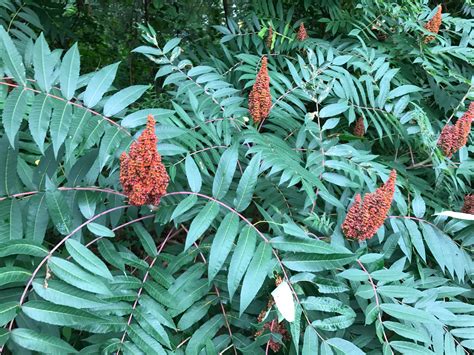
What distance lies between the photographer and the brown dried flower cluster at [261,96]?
1.84 metres

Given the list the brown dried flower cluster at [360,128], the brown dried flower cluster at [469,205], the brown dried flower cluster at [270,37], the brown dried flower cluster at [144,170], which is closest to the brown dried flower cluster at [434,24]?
the brown dried flower cluster at [360,128]

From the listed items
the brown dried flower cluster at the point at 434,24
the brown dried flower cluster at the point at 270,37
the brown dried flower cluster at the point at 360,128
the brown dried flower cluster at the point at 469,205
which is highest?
the brown dried flower cluster at the point at 270,37

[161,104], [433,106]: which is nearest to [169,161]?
[161,104]

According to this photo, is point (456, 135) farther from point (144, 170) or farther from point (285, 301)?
point (144, 170)

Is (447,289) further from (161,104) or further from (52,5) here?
(52,5)

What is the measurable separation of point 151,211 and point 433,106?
2.00 m

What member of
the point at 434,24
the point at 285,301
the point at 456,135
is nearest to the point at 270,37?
the point at 434,24

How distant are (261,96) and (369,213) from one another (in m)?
0.68

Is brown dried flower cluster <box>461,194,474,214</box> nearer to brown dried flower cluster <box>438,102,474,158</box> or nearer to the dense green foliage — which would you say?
the dense green foliage

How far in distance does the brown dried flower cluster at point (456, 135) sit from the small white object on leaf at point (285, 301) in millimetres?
1178

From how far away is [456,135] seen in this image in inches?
76.9

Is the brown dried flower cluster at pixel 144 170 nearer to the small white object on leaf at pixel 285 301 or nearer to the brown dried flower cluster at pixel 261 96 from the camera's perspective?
the small white object on leaf at pixel 285 301

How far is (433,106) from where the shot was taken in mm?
2736

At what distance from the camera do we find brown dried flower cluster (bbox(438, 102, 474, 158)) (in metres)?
1.92
